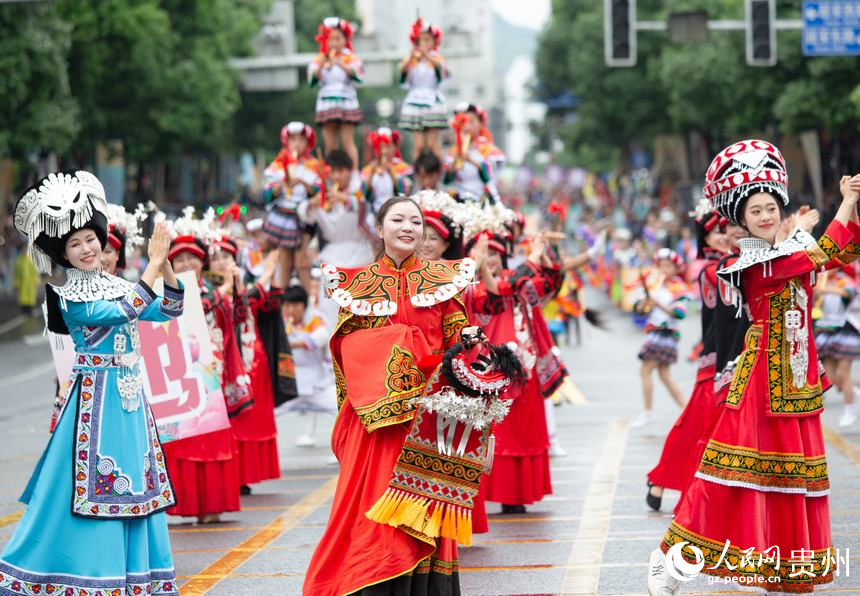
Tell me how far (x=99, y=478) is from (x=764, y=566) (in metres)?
2.95

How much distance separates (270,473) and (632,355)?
14576mm

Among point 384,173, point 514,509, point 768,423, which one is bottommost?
point 514,509

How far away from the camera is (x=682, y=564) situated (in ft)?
22.7

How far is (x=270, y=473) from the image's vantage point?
37.5 feet

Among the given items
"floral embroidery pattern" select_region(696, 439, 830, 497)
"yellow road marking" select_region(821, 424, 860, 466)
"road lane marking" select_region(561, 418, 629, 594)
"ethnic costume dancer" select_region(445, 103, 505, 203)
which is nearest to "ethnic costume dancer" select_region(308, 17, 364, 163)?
"ethnic costume dancer" select_region(445, 103, 505, 203)

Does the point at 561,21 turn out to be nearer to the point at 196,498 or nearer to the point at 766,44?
the point at 766,44

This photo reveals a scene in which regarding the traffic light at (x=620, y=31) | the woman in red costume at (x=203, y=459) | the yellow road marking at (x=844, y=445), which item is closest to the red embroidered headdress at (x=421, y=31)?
the woman in red costume at (x=203, y=459)

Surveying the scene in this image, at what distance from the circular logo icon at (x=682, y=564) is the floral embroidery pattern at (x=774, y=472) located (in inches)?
13.3

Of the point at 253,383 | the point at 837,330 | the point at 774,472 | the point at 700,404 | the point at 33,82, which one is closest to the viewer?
the point at 774,472

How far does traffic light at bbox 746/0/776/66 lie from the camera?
24641 mm

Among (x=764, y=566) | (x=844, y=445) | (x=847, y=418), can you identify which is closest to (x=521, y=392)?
(x=764, y=566)

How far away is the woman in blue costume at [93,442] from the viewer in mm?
6930

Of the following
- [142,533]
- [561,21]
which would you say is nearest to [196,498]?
[142,533]

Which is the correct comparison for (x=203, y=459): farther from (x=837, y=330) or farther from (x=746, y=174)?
(x=837, y=330)
